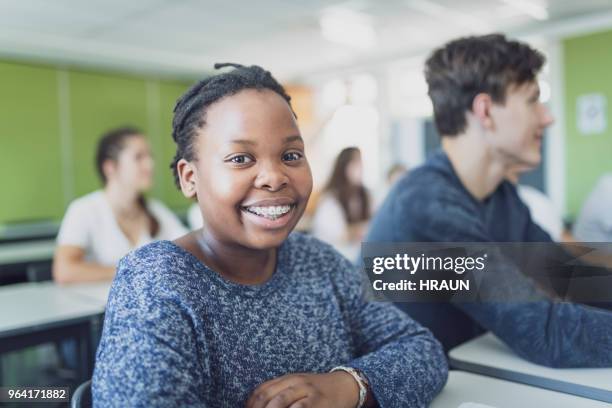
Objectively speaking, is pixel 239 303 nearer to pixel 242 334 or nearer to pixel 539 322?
pixel 242 334

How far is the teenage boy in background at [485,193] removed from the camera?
0.90m

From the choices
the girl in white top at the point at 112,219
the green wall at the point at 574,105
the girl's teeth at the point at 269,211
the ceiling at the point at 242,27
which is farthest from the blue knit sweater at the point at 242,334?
the girl in white top at the point at 112,219

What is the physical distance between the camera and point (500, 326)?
95 centimetres

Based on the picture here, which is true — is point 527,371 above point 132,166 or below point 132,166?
below

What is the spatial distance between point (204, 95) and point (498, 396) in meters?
0.66

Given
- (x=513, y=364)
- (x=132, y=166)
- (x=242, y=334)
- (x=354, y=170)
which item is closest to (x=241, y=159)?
(x=242, y=334)

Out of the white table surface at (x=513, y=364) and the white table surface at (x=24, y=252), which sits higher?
the white table surface at (x=513, y=364)

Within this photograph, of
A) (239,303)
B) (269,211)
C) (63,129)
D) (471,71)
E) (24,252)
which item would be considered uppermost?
(63,129)

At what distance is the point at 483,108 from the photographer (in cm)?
113

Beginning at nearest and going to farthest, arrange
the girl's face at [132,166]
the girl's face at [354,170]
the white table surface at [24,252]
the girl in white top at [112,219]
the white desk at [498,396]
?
the white desk at [498,396] → the girl in white top at [112,219] → the girl's face at [132,166] → the white table surface at [24,252] → the girl's face at [354,170]

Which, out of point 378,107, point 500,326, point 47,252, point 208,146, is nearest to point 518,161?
point 500,326

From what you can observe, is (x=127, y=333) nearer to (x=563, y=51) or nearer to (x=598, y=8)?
(x=598, y=8)

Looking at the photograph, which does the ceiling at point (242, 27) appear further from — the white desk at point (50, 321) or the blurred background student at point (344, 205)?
the blurred background student at point (344, 205)

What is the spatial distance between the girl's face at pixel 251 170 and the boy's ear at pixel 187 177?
0.04 ft
